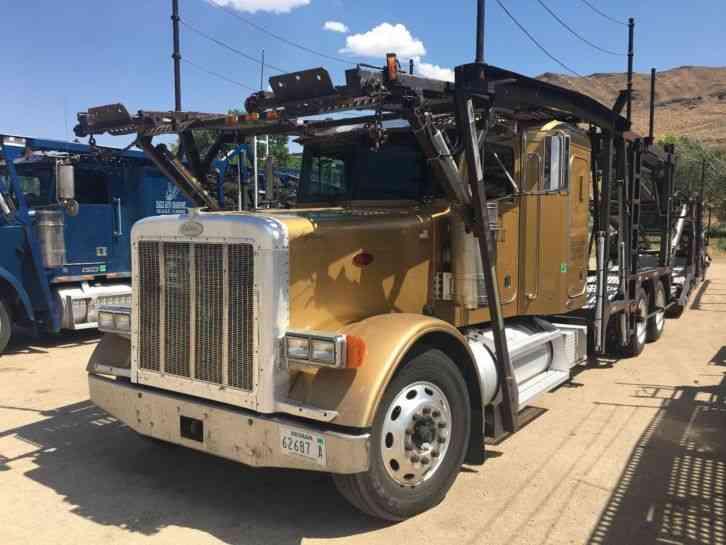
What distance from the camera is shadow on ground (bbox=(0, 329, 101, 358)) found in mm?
9117

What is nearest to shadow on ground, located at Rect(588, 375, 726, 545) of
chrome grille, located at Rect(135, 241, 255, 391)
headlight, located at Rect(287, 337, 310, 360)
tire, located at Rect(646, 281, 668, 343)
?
headlight, located at Rect(287, 337, 310, 360)

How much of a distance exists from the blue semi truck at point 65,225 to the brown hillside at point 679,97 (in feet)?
221

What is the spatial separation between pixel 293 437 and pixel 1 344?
6.80 metres

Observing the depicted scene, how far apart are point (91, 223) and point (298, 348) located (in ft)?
24.1

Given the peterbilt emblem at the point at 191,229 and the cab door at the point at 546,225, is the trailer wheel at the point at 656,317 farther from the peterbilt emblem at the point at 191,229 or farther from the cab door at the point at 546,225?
the peterbilt emblem at the point at 191,229

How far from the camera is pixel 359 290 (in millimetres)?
4176

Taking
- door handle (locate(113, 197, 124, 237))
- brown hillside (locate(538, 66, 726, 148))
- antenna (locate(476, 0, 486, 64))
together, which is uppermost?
brown hillside (locate(538, 66, 726, 148))

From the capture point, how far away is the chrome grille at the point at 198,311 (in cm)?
371

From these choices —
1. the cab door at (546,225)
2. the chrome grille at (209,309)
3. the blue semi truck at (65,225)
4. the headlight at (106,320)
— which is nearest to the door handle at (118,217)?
the blue semi truck at (65,225)

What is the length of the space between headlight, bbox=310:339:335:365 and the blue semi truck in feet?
19.4

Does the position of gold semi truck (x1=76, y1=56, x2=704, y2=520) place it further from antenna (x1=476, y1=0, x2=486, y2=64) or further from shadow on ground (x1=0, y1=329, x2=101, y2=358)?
shadow on ground (x1=0, y1=329, x2=101, y2=358)

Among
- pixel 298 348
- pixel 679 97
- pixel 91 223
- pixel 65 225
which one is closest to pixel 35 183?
pixel 65 225

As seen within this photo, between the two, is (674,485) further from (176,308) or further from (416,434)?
(176,308)

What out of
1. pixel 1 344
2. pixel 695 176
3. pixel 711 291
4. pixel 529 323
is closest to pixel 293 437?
pixel 529 323
